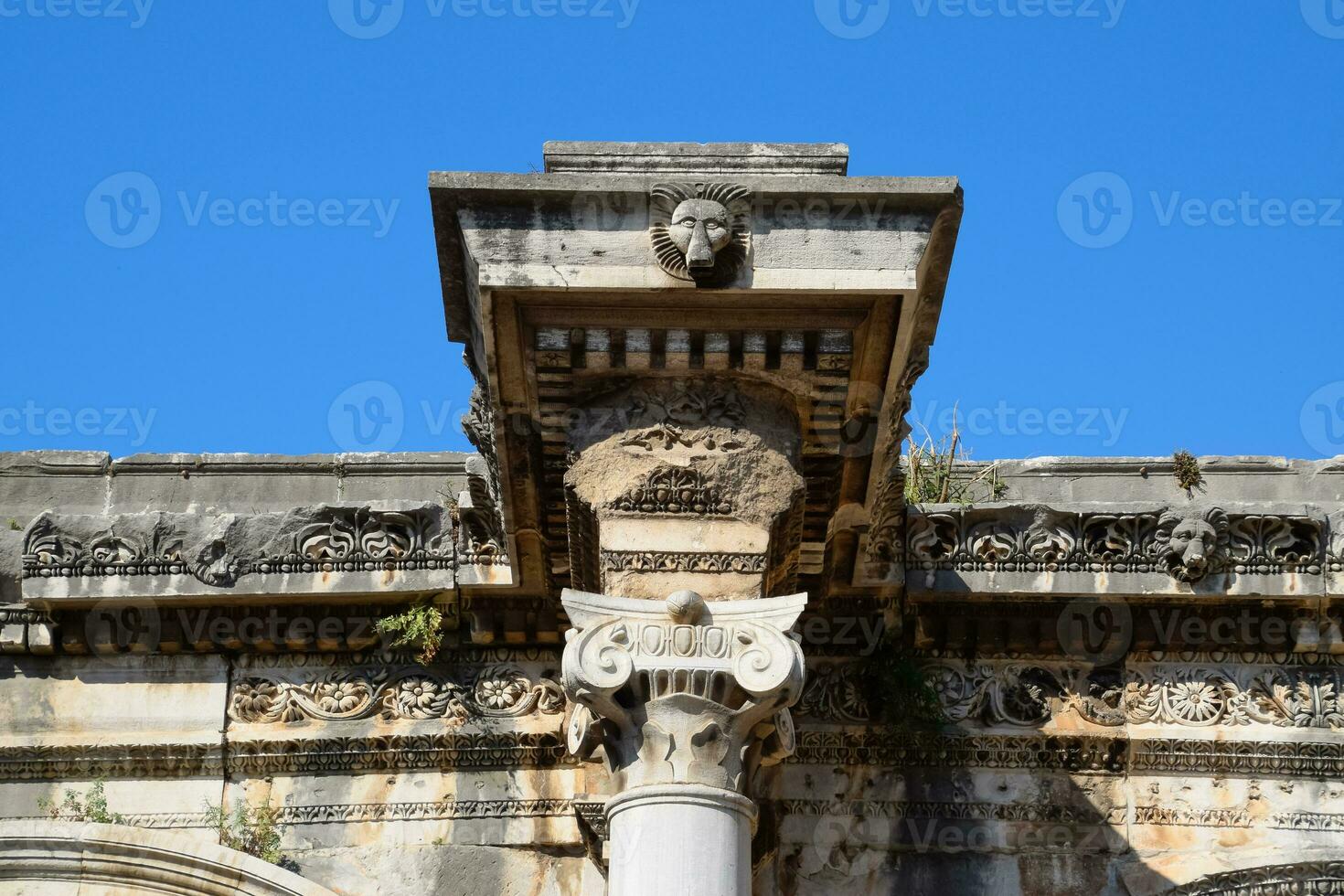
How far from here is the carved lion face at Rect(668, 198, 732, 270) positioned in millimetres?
6477

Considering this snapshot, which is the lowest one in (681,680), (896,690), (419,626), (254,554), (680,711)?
(680,711)

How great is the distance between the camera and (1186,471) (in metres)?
8.91

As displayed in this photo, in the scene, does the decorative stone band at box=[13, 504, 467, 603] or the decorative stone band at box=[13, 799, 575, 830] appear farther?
the decorative stone band at box=[13, 504, 467, 603]

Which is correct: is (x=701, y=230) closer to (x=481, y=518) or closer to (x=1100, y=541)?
(x=481, y=518)

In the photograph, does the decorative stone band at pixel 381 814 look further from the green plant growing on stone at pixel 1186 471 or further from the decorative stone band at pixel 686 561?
the green plant growing on stone at pixel 1186 471

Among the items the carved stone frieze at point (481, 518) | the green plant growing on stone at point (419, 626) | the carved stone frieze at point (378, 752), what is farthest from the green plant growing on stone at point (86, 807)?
the carved stone frieze at point (481, 518)

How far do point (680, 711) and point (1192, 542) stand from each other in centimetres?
267

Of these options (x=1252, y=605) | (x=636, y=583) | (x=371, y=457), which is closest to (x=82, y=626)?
(x=371, y=457)

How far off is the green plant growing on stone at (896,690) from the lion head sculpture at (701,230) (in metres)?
2.27

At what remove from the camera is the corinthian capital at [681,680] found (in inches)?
253

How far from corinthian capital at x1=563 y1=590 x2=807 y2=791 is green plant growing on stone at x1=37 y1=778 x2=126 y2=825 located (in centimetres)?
242

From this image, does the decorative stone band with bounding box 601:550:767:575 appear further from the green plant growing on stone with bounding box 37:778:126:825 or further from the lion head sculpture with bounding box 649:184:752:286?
the green plant growing on stone with bounding box 37:778:126:825

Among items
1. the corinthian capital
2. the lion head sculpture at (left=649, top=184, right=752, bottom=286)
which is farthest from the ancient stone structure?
the lion head sculpture at (left=649, top=184, right=752, bottom=286)

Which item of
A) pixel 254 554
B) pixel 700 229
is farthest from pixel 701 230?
pixel 254 554
